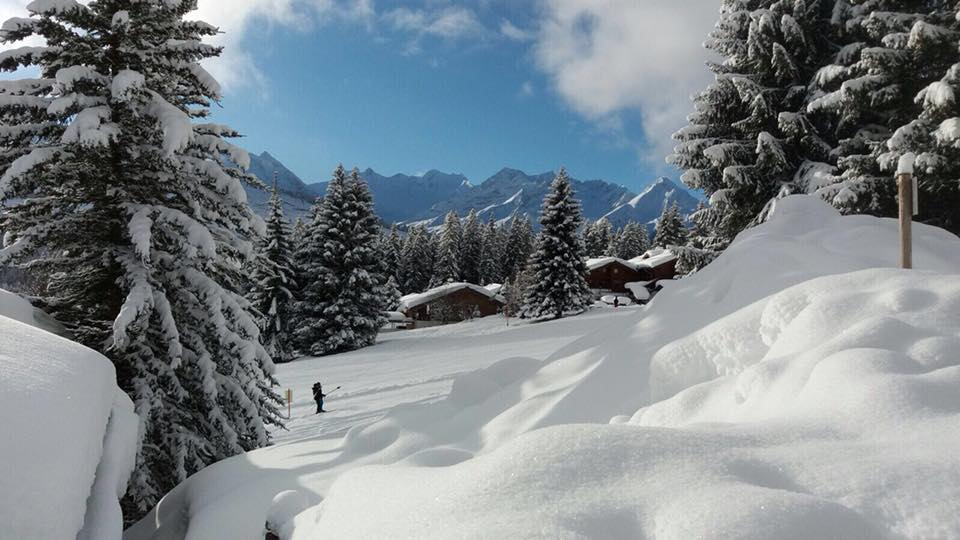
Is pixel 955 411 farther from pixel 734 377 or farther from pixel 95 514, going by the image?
pixel 95 514

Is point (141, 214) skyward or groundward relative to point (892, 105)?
groundward

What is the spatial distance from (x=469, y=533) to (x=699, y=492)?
0.91 m

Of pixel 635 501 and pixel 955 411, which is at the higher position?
pixel 955 411

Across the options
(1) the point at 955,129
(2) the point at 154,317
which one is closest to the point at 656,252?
(1) the point at 955,129

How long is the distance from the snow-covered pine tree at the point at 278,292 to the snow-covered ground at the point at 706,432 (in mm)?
26355

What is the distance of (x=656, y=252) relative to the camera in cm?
6475

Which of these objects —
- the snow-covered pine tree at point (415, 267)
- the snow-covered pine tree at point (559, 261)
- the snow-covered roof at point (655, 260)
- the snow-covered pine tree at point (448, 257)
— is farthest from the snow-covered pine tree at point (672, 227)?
the snow-covered pine tree at point (559, 261)

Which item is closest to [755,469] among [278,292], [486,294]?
[278,292]

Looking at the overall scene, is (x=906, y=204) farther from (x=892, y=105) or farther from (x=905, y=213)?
(x=892, y=105)

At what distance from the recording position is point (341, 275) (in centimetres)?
3188

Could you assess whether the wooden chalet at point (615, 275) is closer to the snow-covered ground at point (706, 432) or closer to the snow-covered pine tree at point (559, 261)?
the snow-covered pine tree at point (559, 261)

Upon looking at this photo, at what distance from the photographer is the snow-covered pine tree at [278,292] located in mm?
31078

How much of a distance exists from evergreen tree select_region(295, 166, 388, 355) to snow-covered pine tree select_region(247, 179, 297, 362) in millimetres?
946

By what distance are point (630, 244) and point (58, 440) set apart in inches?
3135
